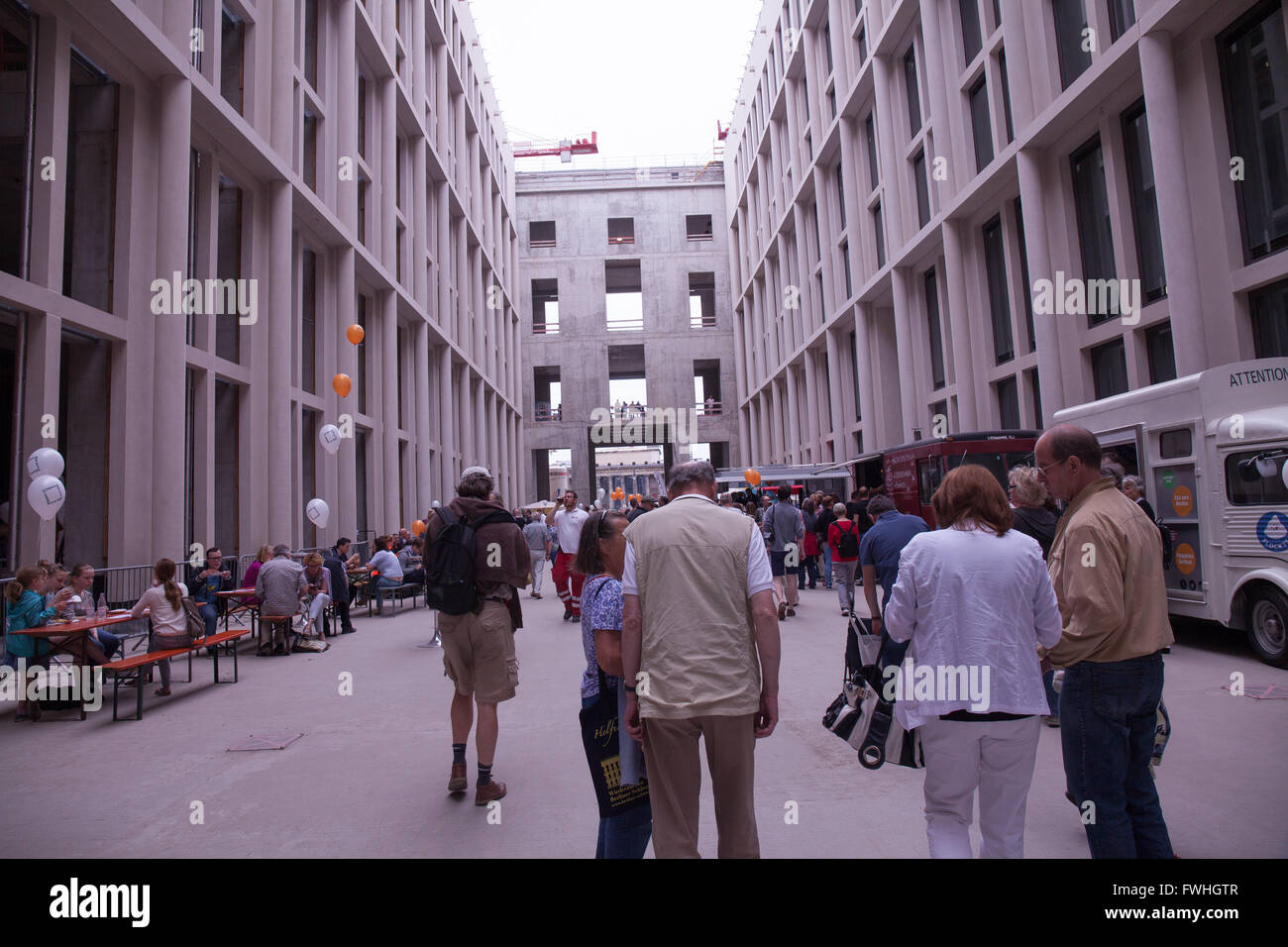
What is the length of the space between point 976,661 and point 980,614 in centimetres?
18

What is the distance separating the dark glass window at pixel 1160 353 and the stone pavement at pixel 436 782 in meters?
6.06

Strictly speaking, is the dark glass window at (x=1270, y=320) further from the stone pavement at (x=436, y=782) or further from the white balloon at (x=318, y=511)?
the white balloon at (x=318, y=511)

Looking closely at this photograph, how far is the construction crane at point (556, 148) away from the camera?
60719 millimetres

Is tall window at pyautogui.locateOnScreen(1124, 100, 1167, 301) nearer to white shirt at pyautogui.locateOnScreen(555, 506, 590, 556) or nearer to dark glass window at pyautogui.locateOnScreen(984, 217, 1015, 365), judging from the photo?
dark glass window at pyautogui.locateOnScreen(984, 217, 1015, 365)

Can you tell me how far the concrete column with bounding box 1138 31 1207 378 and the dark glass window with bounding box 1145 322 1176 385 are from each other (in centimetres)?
129

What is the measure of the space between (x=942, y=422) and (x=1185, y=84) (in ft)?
34.3

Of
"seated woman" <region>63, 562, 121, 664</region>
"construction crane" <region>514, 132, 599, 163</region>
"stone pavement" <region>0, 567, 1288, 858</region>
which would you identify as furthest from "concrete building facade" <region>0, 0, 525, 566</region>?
"construction crane" <region>514, 132, 599, 163</region>

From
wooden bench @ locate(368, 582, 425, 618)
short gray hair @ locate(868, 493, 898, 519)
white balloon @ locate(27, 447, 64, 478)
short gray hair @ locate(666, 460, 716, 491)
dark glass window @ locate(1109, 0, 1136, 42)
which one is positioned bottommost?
wooden bench @ locate(368, 582, 425, 618)

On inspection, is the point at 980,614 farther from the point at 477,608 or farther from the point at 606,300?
the point at 606,300

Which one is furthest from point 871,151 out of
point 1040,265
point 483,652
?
point 483,652

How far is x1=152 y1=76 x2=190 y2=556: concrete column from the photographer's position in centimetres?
1115

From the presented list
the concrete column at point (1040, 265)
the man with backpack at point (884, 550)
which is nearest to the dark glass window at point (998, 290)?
the concrete column at point (1040, 265)
